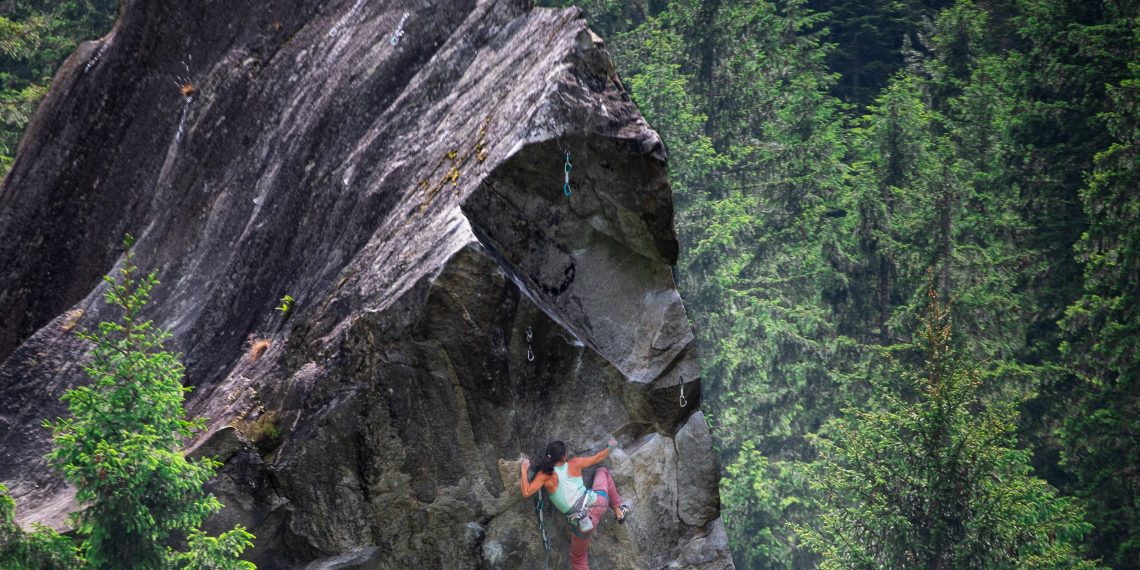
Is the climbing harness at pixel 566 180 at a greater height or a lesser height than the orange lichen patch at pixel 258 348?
greater

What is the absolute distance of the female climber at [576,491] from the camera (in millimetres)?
7969

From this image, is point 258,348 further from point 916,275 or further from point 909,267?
point 909,267

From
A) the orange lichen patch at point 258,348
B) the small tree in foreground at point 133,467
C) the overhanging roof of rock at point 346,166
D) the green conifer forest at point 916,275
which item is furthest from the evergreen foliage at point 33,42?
the green conifer forest at point 916,275

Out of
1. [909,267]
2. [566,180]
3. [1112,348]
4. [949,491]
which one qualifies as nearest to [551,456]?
[566,180]

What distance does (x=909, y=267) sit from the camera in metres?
22.3

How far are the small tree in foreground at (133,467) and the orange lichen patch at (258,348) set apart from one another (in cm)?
79

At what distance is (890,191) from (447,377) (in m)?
18.7

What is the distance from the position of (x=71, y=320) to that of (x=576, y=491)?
5049mm

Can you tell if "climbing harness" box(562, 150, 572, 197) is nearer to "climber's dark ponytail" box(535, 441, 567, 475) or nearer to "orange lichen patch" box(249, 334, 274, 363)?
"climber's dark ponytail" box(535, 441, 567, 475)

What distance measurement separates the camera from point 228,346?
8.63 meters

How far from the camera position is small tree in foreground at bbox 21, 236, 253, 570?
7078mm

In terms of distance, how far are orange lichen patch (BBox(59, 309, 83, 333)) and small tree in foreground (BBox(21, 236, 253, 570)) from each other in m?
1.92

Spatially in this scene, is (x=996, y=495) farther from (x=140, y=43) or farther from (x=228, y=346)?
(x=140, y=43)

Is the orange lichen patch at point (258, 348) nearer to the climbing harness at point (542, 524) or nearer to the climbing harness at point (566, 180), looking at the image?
the climbing harness at point (542, 524)
